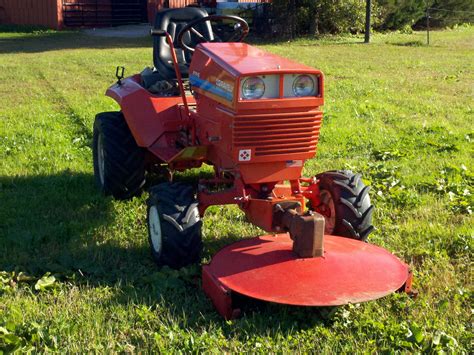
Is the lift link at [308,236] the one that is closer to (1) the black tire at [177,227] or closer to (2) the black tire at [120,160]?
(1) the black tire at [177,227]

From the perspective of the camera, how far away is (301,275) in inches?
142

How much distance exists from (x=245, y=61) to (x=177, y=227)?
1.15 m

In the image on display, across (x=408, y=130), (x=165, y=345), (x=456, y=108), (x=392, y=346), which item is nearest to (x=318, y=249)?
(x=392, y=346)

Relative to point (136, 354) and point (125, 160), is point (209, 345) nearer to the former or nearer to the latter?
point (136, 354)

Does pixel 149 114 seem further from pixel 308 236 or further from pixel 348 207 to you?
pixel 308 236

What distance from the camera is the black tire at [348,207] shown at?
441cm

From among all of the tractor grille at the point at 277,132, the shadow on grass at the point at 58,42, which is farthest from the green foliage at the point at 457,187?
the shadow on grass at the point at 58,42

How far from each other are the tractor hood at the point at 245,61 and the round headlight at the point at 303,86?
5 centimetres

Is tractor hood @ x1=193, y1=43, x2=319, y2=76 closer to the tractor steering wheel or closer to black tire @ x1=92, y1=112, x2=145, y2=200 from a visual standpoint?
the tractor steering wheel

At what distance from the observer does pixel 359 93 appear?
1098cm

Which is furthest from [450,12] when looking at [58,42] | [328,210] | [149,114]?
[328,210]

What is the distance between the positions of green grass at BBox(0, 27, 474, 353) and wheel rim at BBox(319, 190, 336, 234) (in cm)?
45

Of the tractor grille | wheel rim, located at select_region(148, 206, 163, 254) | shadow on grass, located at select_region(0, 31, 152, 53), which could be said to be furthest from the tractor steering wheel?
shadow on grass, located at select_region(0, 31, 152, 53)

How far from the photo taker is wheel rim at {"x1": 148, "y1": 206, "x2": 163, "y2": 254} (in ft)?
14.1
